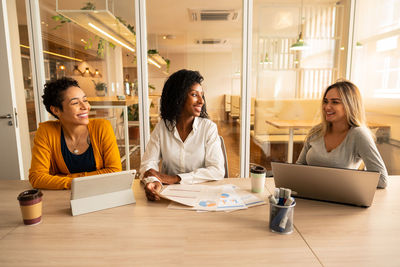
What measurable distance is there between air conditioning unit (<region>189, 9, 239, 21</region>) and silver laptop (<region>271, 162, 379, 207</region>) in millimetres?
2879

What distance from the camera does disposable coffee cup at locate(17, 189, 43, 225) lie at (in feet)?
3.37

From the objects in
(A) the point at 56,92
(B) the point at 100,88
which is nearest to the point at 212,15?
(B) the point at 100,88

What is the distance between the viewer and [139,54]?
3.01 meters

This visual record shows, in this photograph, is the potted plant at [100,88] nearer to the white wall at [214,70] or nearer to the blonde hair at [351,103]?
the white wall at [214,70]

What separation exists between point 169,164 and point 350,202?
1.03 m

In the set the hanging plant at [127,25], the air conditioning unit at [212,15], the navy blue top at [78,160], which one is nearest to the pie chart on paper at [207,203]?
the navy blue top at [78,160]

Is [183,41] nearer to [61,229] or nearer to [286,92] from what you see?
[286,92]

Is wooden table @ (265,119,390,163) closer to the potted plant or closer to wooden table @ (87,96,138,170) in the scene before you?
wooden table @ (87,96,138,170)

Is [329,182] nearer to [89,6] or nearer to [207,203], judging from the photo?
[207,203]

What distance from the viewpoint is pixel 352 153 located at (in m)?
1.62

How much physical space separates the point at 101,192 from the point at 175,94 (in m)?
0.85

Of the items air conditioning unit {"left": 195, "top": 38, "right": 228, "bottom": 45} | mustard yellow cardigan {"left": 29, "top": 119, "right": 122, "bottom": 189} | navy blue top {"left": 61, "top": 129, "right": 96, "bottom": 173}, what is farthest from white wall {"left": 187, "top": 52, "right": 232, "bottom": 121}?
navy blue top {"left": 61, "top": 129, "right": 96, "bottom": 173}

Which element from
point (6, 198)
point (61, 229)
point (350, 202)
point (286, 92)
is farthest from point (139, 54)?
point (350, 202)

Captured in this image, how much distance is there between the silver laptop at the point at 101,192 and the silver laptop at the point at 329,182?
0.69 meters
